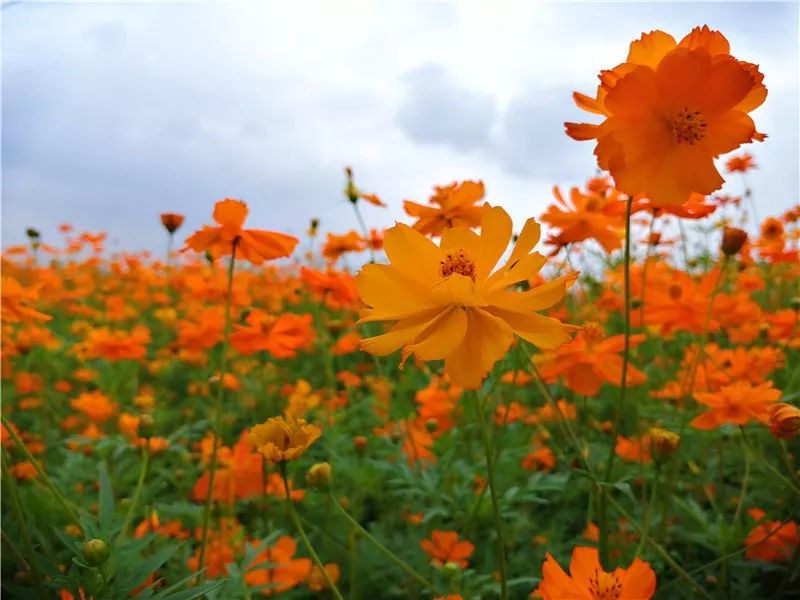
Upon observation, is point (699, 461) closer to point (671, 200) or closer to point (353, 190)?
point (353, 190)

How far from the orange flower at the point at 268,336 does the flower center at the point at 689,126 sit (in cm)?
67

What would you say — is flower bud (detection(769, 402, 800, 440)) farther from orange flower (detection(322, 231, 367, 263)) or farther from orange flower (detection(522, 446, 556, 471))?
orange flower (detection(322, 231, 367, 263))

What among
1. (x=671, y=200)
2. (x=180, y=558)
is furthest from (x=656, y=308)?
(x=180, y=558)

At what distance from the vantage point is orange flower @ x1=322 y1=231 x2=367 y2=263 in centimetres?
143

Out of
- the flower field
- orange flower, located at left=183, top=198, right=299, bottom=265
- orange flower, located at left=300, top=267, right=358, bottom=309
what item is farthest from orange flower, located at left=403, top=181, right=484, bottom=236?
orange flower, located at left=300, top=267, right=358, bottom=309

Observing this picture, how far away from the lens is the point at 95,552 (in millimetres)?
523

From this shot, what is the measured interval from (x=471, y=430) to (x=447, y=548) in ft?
1.28

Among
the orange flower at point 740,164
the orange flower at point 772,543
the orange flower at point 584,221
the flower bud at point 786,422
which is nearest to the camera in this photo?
the flower bud at point 786,422

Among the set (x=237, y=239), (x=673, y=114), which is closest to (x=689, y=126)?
(x=673, y=114)

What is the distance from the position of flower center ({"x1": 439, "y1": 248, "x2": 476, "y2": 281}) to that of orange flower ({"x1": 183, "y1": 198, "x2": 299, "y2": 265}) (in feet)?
1.16

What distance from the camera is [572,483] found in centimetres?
117

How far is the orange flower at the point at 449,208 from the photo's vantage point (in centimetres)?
81

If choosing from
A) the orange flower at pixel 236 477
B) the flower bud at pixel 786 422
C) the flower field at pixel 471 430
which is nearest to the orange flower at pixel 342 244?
the flower field at pixel 471 430

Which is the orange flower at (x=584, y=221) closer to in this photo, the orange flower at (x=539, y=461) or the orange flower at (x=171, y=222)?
the orange flower at (x=539, y=461)
